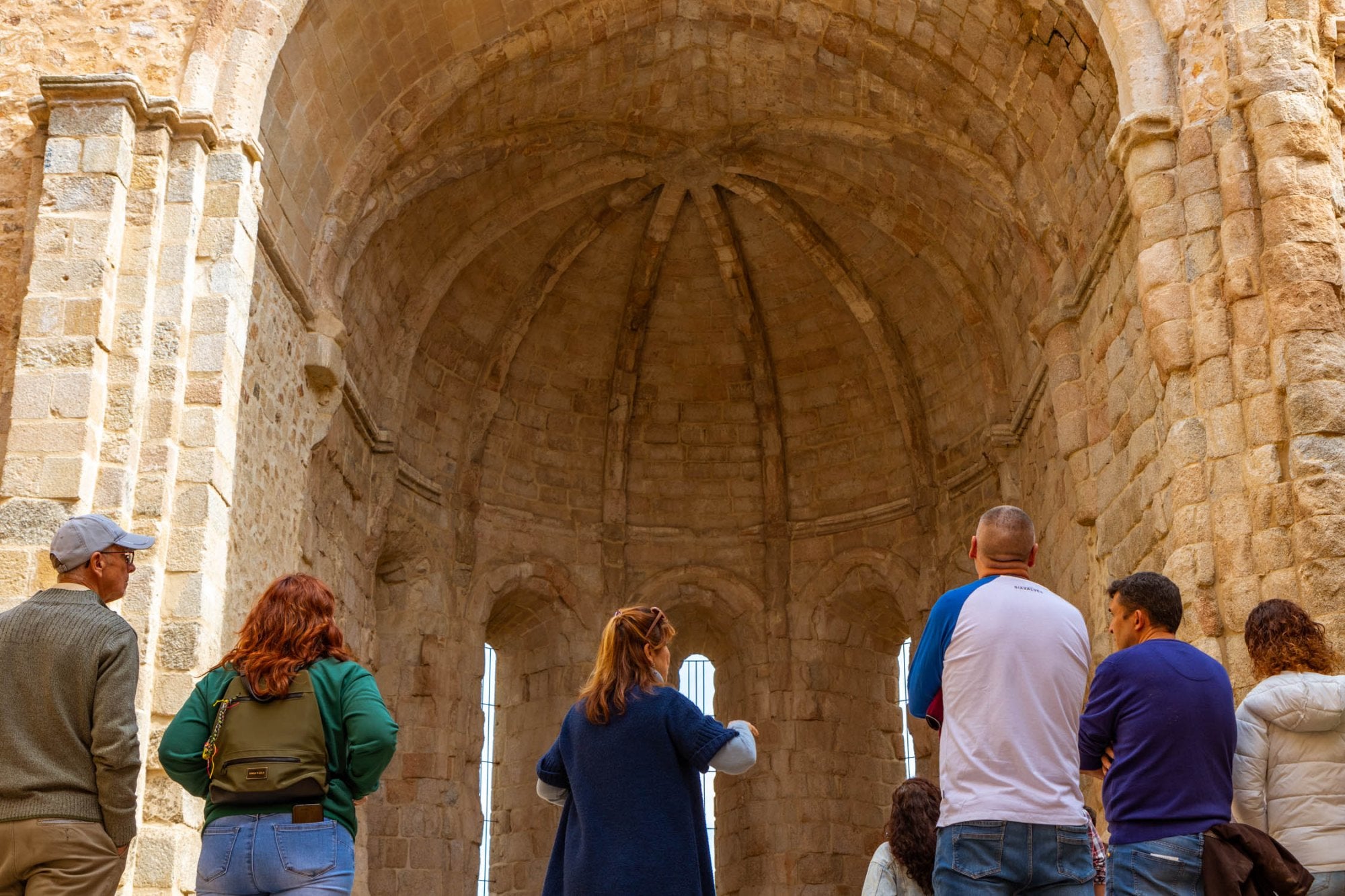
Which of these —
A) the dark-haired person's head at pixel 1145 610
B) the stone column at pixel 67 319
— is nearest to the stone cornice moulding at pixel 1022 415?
the dark-haired person's head at pixel 1145 610

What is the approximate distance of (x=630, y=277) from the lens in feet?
48.4

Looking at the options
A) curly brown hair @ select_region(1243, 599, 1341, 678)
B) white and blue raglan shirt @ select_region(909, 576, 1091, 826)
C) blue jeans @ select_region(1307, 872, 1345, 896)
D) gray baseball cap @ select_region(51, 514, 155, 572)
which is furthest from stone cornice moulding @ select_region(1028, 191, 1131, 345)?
gray baseball cap @ select_region(51, 514, 155, 572)

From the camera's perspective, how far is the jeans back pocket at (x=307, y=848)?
3.80 metres

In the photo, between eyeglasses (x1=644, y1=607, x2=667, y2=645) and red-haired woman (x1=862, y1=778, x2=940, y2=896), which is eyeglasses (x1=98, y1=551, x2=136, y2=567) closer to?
eyeglasses (x1=644, y1=607, x2=667, y2=645)

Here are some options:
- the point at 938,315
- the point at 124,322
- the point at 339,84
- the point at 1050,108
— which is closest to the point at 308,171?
the point at 339,84

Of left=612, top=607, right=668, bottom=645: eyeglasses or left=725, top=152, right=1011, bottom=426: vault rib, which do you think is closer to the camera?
left=612, top=607, right=668, bottom=645: eyeglasses

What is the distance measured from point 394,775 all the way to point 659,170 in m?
6.07

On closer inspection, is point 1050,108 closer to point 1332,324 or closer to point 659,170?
point 1332,324

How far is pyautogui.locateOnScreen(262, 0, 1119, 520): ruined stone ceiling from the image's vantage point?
1013cm

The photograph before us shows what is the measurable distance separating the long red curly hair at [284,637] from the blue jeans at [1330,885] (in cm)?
309

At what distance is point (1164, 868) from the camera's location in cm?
418

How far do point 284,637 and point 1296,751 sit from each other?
324 centimetres

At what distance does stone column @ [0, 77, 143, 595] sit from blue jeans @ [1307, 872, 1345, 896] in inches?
234

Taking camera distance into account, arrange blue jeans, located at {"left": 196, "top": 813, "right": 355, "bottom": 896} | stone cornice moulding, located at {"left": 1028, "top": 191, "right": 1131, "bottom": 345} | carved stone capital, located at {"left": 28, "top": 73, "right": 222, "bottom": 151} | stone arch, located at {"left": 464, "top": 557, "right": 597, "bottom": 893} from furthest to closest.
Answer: stone arch, located at {"left": 464, "top": 557, "right": 597, "bottom": 893}
stone cornice moulding, located at {"left": 1028, "top": 191, "right": 1131, "bottom": 345}
carved stone capital, located at {"left": 28, "top": 73, "right": 222, "bottom": 151}
blue jeans, located at {"left": 196, "top": 813, "right": 355, "bottom": 896}
